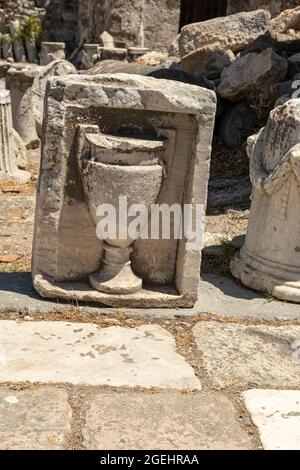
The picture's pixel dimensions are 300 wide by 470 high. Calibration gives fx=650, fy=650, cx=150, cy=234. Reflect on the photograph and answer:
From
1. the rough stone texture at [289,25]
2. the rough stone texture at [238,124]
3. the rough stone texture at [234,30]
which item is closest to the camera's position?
the rough stone texture at [238,124]

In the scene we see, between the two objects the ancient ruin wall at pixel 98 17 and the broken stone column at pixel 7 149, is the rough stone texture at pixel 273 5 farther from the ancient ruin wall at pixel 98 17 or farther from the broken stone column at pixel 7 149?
the broken stone column at pixel 7 149

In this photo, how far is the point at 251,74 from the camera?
809 cm

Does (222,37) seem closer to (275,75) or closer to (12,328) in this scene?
(275,75)

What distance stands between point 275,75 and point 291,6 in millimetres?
5390

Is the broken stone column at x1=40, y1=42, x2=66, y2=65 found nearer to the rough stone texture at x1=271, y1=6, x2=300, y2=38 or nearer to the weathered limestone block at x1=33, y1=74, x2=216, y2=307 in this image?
the rough stone texture at x1=271, y1=6, x2=300, y2=38

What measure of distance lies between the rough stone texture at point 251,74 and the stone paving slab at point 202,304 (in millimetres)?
4476

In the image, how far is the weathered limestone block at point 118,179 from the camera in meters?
3.35

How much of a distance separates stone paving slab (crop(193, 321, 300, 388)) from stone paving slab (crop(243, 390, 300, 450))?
10cm

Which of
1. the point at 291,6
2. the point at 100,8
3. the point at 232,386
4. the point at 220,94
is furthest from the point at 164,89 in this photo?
the point at 100,8

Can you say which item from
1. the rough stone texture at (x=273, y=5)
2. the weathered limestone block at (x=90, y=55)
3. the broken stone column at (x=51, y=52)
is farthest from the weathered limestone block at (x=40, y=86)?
the broken stone column at (x=51, y=52)

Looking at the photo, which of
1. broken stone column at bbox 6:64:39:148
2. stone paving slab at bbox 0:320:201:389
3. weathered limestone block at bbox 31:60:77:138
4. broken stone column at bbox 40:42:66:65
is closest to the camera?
stone paving slab at bbox 0:320:201:389

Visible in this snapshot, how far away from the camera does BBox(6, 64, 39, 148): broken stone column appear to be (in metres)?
8.95

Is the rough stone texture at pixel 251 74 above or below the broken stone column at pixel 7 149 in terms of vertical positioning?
above

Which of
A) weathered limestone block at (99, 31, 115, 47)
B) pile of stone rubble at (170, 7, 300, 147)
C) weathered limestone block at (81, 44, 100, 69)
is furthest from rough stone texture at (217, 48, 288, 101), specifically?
weathered limestone block at (99, 31, 115, 47)
